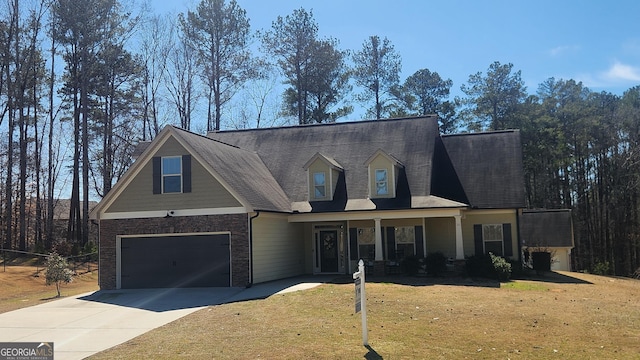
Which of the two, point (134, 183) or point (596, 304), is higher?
point (134, 183)

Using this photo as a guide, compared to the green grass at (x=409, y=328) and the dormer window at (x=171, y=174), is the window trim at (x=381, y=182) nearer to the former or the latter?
the green grass at (x=409, y=328)

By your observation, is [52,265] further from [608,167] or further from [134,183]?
[608,167]

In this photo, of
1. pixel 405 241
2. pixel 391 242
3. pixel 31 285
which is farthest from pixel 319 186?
pixel 31 285

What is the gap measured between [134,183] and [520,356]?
14.7 meters

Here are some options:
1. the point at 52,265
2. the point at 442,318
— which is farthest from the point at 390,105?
the point at 442,318

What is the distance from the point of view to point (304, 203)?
2264 centimetres

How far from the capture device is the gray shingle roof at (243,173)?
18984 millimetres

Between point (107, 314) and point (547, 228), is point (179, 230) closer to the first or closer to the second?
point (107, 314)

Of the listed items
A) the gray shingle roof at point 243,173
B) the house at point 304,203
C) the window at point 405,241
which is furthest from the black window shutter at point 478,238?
the gray shingle roof at point 243,173

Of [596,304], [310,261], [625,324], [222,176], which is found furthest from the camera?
[310,261]

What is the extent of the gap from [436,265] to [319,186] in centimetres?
578

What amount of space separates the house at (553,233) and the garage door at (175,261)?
1983 cm

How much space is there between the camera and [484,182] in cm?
2386

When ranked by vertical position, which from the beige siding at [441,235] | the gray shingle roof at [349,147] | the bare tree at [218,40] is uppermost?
the bare tree at [218,40]
